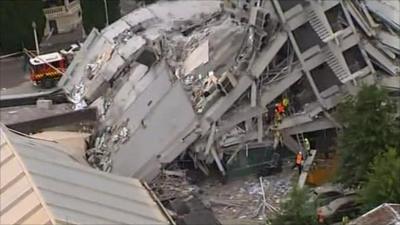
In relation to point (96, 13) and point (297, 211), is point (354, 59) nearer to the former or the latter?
point (297, 211)

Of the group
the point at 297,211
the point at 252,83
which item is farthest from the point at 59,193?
the point at 252,83

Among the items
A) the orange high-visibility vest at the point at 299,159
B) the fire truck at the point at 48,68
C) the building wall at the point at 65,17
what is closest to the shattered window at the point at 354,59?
the orange high-visibility vest at the point at 299,159

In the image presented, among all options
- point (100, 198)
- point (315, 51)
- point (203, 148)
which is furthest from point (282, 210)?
point (315, 51)

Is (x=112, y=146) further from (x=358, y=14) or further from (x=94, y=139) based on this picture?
(x=358, y=14)

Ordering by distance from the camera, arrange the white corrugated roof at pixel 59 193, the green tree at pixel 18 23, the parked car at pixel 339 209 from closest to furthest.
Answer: the white corrugated roof at pixel 59 193
the parked car at pixel 339 209
the green tree at pixel 18 23

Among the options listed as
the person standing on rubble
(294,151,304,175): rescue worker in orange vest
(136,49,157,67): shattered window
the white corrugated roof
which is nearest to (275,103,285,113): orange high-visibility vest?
the person standing on rubble

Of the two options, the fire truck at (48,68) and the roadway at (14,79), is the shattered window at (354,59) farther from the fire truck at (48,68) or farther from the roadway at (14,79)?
the roadway at (14,79)
